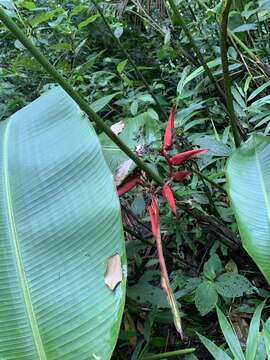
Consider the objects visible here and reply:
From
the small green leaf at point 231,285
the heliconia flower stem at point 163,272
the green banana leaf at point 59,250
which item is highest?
the green banana leaf at point 59,250

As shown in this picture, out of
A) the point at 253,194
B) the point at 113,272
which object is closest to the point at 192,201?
the point at 253,194

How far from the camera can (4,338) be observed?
2.02 ft

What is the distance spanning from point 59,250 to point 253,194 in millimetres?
415

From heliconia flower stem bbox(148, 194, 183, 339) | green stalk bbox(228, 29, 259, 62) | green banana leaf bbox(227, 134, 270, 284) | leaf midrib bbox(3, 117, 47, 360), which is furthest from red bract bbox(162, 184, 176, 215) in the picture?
green stalk bbox(228, 29, 259, 62)

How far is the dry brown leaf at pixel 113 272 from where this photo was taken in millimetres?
646

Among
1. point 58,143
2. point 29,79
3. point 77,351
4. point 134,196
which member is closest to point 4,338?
point 77,351

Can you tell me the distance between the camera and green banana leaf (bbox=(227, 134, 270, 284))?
2.65ft

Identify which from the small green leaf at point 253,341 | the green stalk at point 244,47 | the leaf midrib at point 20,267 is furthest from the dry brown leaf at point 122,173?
the green stalk at point 244,47

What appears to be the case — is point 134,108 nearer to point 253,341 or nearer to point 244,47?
point 244,47

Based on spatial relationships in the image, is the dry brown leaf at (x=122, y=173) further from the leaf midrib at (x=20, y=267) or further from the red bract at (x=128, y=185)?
the leaf midrib at (x=20, y=267)

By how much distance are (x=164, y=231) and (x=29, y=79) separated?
3.14 feet

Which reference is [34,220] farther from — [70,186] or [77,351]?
[77,351]

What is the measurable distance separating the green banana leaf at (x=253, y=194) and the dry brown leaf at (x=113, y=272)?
242 mm

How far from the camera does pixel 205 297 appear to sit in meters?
0.89
